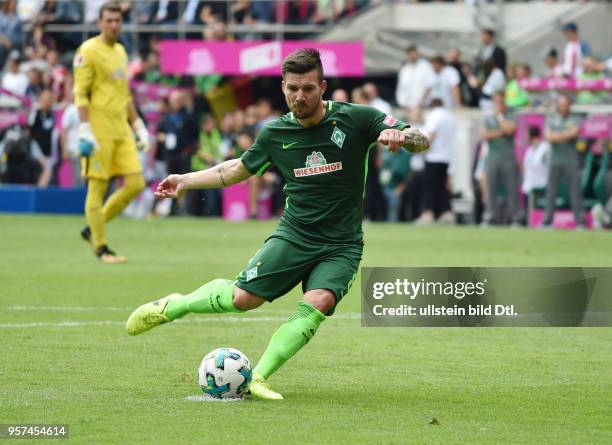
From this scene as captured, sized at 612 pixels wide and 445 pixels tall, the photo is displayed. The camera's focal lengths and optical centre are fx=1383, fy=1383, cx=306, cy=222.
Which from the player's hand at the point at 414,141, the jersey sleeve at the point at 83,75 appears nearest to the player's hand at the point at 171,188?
the player's hand at the point at 414,141

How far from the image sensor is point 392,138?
7.50 metres

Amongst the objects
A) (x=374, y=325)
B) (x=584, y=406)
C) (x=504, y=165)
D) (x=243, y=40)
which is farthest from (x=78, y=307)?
(x=243, y=40)

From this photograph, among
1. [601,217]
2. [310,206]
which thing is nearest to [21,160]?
[601,217]

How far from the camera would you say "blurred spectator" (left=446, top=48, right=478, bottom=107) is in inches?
1024

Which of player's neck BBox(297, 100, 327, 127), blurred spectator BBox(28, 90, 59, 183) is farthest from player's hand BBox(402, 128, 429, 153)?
blurred spectator BBox(28, 90, 59, 183)

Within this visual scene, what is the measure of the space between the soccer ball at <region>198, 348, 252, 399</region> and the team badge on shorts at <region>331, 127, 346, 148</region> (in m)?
1.34

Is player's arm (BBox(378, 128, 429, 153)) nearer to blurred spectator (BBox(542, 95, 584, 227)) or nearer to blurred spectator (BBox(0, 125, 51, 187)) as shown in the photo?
blurred spectator (BBox(542, 95, 584, 227))

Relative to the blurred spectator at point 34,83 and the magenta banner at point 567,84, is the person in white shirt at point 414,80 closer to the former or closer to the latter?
the magenta banner at point 567,84

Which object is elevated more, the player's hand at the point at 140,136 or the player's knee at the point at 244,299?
the player's knee at the point at 244,299

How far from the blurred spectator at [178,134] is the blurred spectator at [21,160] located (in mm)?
2515

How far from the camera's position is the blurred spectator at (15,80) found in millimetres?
29625

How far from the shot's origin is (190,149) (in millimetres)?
27703

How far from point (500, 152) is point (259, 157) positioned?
16804mm

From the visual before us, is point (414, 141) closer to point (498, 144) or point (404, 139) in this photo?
point (404, 139)
